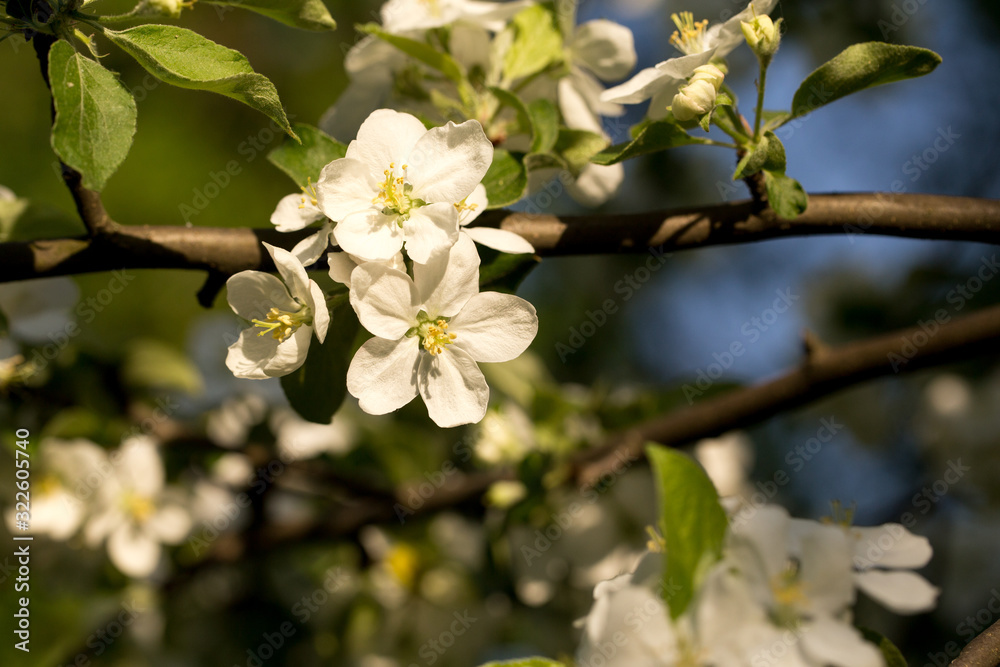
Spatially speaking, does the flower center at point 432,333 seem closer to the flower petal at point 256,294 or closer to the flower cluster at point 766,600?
the flower petal at point 256,294

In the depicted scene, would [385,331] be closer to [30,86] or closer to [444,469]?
[444,469]

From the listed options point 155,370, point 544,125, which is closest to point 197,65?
point 544,125

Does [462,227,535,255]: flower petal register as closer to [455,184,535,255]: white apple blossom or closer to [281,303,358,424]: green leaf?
[455,184,535,255]: white apple blossom

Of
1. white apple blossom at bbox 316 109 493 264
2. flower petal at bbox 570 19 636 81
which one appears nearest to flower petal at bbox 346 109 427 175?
white apple blossom at bbox 316 109 493 264

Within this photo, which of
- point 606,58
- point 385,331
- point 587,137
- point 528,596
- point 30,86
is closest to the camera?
point 385,331

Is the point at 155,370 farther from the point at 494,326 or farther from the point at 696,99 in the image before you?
the point at 696,99

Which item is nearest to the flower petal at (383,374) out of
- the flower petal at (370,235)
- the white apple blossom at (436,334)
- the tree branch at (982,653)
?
the white apple blossom at (436,334)

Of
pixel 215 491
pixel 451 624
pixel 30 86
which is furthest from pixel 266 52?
pixel 451 624

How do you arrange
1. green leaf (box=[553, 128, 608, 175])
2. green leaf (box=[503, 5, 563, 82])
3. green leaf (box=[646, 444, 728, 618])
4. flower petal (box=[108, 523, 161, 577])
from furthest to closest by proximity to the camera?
1. flower petal (box=[108, 523, 161, 577])
2. green leaf (box=[503, 5, 563, 82])
3. green leaf (box=[553, 128, 608, 175])
4. green leaf (box=[646, 444, 728, 618])
